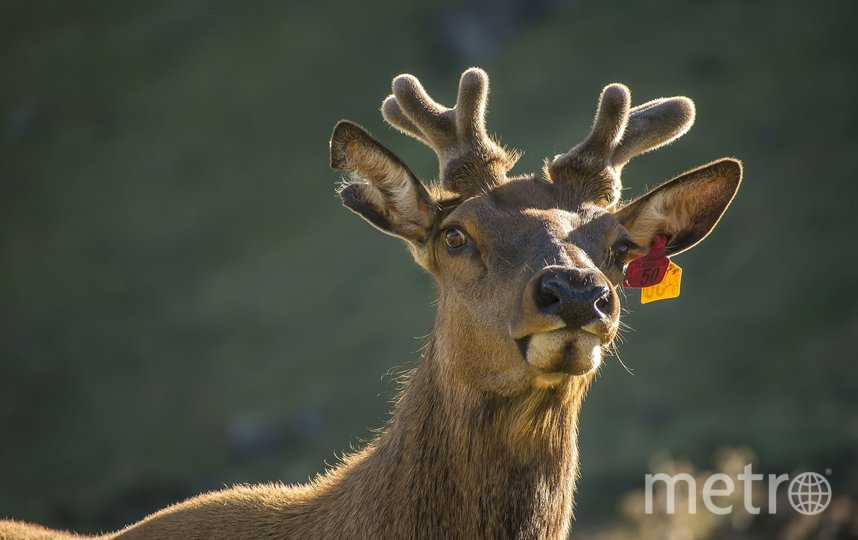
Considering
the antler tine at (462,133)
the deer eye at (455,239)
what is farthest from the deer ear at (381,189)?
the antler tine at (462,133)

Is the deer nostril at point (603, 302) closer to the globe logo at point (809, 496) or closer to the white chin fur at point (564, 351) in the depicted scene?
the white chin fur at point (564, 351)

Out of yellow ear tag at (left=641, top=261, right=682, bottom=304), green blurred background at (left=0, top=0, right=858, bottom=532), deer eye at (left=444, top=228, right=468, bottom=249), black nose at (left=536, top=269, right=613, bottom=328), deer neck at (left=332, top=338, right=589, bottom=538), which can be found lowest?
deer neck at (left=332, top=338, right=589, bottom=538)

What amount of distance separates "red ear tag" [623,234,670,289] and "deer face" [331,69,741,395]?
2.3 inches

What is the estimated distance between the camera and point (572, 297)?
5.34 metres

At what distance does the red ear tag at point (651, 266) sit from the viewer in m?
6.90

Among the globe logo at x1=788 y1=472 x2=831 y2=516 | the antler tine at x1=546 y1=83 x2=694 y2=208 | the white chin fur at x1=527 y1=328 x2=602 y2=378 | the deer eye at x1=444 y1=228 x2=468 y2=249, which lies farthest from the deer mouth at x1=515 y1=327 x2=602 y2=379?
the globe logo at x1=788 y1=472 x2=831 y2=516

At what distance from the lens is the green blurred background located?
35.2 metres

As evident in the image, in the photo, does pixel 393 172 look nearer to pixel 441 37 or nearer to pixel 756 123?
pixel 756 123

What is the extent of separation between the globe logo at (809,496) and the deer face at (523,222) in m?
6.85

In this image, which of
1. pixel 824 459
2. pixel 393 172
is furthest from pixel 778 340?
→ pixel 393 172

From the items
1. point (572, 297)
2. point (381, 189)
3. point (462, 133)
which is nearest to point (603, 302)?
point (572, 297)

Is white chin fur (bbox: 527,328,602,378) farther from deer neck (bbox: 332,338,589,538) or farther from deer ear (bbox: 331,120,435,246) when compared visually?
deer ear (bbox: 331,120,435,246)

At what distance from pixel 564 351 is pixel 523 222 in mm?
941

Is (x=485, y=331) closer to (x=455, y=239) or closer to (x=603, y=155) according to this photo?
(x=455, y=239)
